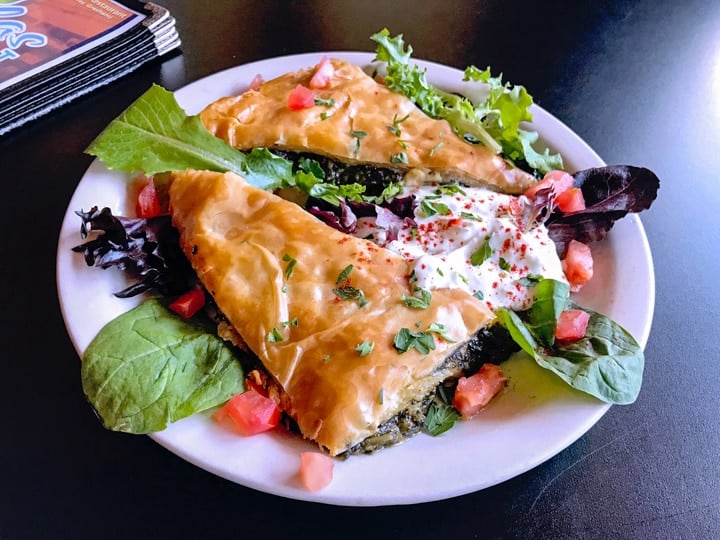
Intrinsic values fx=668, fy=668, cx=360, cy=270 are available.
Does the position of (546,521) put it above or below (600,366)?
below

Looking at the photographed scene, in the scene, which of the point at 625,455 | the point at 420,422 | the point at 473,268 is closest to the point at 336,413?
the point at 420,422

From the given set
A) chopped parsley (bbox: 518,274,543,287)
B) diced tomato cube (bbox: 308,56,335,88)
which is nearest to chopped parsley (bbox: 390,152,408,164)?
diced tomato cube (bbox: 308,56,335,88)

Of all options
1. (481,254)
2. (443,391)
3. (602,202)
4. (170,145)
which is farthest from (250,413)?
(602,202)

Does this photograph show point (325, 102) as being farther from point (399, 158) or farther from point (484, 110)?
point (484, 110)

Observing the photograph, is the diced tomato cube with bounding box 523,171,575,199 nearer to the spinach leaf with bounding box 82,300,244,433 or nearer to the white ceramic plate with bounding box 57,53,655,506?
the white ceramic plate with bounding box 57,53,655,506

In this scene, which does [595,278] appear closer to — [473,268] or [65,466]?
[473,268]
